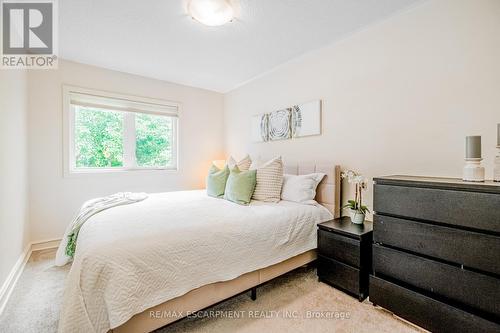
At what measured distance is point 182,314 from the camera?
54.6 inches

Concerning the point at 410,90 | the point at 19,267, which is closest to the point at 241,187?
the point at 410,90

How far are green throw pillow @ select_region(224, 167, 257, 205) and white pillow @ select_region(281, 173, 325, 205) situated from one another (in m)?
0.38

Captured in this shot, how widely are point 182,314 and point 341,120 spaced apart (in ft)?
7.44

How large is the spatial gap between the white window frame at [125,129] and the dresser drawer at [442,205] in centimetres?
312

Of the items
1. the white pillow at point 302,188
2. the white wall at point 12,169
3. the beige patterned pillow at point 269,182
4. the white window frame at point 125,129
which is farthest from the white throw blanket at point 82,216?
the white pillow at point 302,188

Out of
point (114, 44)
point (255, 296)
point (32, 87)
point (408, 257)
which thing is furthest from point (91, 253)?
point (32, 87)

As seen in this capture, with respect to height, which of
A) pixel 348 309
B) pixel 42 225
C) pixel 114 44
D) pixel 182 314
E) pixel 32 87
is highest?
pixel 114 44

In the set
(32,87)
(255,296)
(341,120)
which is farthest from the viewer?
(32,87)

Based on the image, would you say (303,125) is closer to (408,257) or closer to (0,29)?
(408,257)

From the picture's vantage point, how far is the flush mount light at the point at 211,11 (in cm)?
179

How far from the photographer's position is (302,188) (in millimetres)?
2367

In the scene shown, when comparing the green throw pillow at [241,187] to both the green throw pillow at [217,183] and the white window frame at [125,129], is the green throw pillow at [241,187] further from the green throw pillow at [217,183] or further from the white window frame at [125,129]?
the white window frame at [125,129]

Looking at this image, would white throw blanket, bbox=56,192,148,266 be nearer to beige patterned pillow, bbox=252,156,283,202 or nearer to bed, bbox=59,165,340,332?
bed, bbox=59,165,340,332

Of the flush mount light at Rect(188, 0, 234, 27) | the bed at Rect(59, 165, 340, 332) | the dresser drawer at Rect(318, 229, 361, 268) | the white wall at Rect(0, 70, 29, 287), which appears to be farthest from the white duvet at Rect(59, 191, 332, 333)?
the flush mount light at Rect(188, 0, 234, 27)
